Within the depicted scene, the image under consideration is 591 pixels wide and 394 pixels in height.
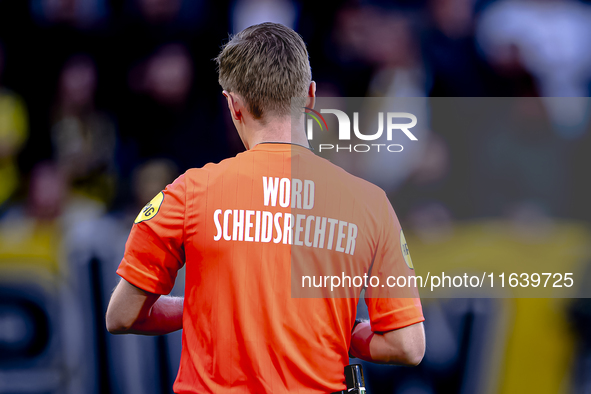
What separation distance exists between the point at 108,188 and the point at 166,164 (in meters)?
0.35

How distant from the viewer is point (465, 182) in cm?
262

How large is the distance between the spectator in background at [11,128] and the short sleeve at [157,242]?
2079 millimetres

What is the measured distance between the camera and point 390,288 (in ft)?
3.62

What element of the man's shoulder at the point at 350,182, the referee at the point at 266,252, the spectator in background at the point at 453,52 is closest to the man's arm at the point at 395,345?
the referee at the point at 266,252

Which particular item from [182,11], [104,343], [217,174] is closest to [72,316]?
[104,343]

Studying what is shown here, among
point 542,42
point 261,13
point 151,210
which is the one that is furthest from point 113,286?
point 542,42

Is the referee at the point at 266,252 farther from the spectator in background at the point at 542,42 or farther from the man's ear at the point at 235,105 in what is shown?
the spectator in background at the point at 542,42

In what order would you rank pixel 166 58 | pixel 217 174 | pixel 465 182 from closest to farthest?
pixel 217 174, pixel 465 182, pixel 166 58

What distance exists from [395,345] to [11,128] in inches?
102

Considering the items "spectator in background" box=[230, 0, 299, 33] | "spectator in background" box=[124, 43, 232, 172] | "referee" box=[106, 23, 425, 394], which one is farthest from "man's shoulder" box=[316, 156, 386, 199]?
"spectator in background" box=[230, 0, 299, 33]

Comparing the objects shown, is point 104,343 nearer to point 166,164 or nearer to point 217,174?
point 166,164

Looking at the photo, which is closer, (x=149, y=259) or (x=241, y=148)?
(x=149, y=259)

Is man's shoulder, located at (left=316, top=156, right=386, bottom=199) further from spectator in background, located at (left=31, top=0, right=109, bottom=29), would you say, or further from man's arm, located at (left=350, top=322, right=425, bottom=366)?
spectator in background, located at (left=31, top=0, right=109, bottom=29)

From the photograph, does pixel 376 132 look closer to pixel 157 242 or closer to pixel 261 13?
pixel 261 13
